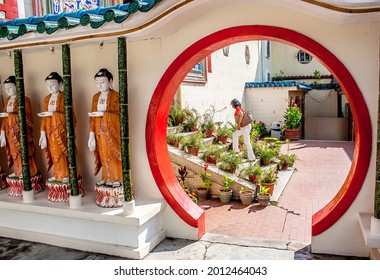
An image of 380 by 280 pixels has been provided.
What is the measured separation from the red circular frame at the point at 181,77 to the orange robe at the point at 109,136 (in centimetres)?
44

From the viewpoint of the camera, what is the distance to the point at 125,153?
Answer: 4.71 metres

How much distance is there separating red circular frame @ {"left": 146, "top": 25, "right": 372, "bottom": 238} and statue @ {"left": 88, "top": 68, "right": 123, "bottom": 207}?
1.50 feet

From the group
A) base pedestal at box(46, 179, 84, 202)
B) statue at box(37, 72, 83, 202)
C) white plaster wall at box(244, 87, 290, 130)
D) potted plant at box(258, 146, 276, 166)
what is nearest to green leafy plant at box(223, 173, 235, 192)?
potted plant at box(258, 146, 276, 166)

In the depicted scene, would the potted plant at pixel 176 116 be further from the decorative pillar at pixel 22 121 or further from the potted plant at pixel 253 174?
the decorative pillar at pixel 22 121

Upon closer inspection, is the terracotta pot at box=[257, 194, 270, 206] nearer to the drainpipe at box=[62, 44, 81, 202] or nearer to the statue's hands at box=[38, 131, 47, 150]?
the drainpipe at box=[62, 44, 81, 202]

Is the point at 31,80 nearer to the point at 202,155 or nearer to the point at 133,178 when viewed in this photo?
the point at 133,178

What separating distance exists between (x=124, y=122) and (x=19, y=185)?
7.22ft

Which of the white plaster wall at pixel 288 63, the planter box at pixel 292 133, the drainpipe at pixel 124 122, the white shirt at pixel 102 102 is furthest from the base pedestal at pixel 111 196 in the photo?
the white plaster wall at pixel 288 63

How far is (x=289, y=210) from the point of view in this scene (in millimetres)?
7090

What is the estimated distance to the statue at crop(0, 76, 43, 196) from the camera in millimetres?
5566

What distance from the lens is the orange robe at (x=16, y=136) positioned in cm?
557

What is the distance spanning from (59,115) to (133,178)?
1370mm

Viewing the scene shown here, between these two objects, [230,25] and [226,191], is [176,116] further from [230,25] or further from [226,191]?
[230,25]
